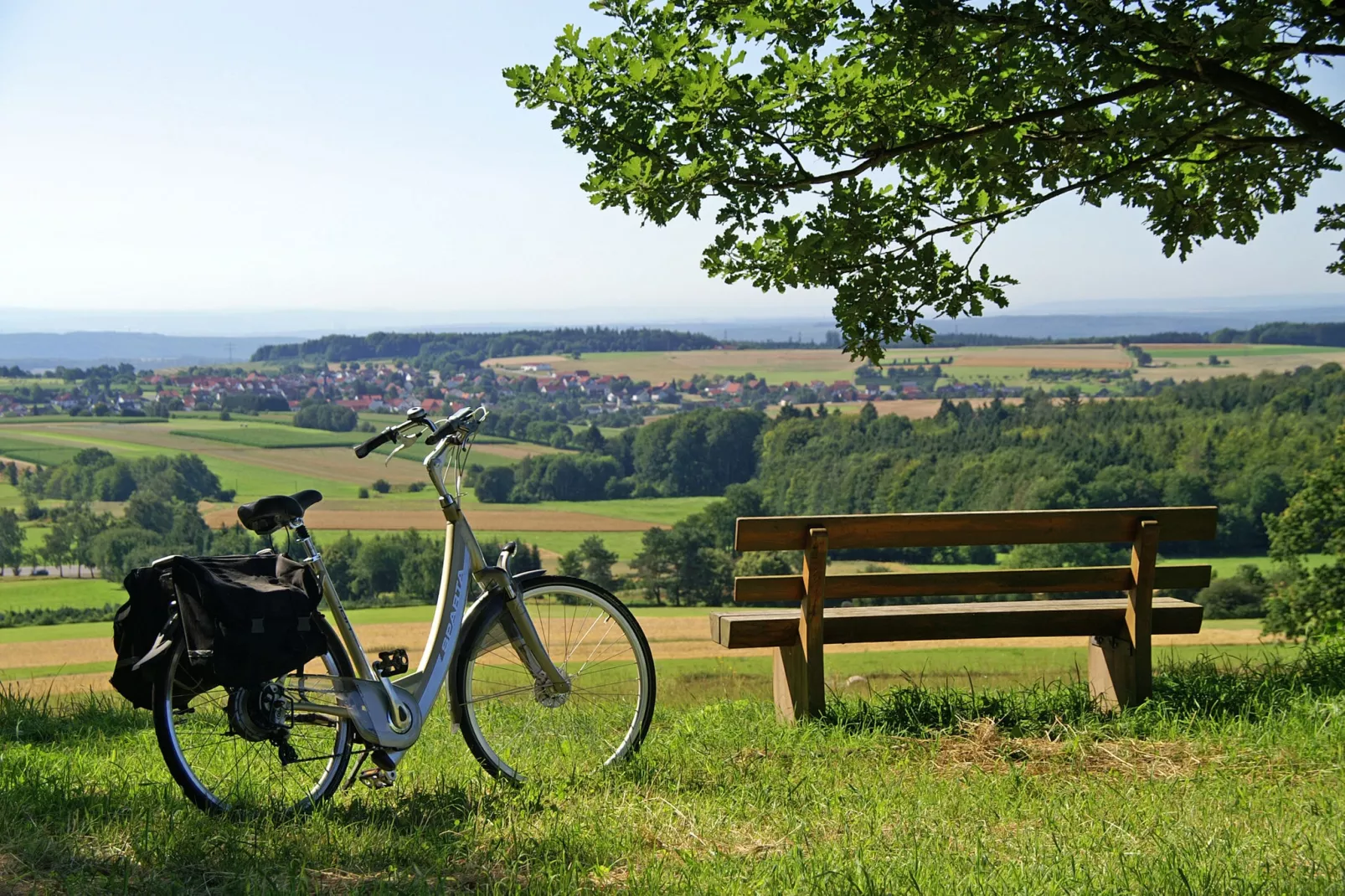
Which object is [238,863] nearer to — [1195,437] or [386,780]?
[386,780]

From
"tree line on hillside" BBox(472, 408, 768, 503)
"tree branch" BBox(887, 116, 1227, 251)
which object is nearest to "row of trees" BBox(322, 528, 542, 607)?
"tree line on hillside" BBox(472, 408, 768, 503)

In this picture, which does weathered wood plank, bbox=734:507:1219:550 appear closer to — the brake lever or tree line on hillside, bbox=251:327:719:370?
the brake lever

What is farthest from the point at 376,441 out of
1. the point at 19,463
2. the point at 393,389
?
the point at 393,389

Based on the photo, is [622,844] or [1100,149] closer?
[622,844]

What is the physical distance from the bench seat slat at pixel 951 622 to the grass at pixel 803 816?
37 cm

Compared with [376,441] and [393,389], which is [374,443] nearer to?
[376,441]

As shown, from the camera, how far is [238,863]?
9.93 ft

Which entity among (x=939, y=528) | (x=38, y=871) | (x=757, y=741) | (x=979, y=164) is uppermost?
(x=979, y=164)

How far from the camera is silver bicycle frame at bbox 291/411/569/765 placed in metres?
3.71

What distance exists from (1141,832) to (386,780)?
→ 7.67 feet

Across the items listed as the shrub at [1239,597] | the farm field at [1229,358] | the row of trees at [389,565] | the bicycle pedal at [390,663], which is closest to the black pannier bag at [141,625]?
the bicycle pedal at [390,663]

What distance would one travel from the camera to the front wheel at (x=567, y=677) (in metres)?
4.11

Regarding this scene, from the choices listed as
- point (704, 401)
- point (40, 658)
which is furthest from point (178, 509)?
point (704, 401)

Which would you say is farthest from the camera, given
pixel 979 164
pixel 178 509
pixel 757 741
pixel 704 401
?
pixel 704 401
